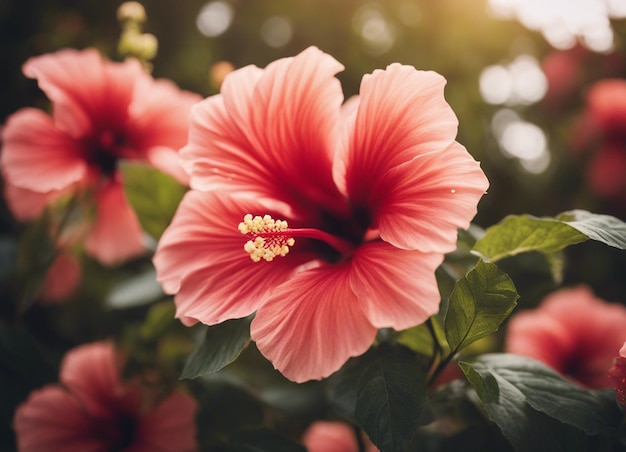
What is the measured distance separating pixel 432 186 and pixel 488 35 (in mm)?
1632

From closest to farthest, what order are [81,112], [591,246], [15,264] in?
[81,112]
[15,264]
[591,246]

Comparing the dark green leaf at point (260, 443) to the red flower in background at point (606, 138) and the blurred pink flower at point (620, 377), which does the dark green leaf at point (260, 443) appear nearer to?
the blurred pink flower at point (620, 377)

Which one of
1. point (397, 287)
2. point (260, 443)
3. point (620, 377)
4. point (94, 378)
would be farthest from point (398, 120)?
point (94, 378)

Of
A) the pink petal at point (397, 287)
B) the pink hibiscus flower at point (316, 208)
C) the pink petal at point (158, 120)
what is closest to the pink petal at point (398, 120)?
the pink hibiscus flower at point (316, 208)

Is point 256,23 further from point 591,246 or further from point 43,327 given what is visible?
point 591,246

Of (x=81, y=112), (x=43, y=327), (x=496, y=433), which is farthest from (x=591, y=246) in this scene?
(x=43, y=327)

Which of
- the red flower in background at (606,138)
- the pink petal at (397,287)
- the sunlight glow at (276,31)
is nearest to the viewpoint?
the pink petal at (397,287)

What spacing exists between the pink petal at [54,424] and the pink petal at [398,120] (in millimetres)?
782

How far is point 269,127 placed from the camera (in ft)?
3.03

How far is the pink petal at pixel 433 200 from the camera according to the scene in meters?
0.74

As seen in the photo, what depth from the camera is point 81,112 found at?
1222 mm

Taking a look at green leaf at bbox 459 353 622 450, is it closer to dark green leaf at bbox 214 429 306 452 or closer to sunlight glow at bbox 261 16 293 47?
dark green leaf at bbox 214 429 306 452

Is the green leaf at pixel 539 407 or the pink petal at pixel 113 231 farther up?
the green leaf at pixel 539 407

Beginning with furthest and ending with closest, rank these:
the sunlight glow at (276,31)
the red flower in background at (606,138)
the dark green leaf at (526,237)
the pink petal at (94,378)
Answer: the sunlight glow at (276,31) → the red flower in background at (606,138) → the pink petal at (94,378) → the dark green leaf at (526,237)
